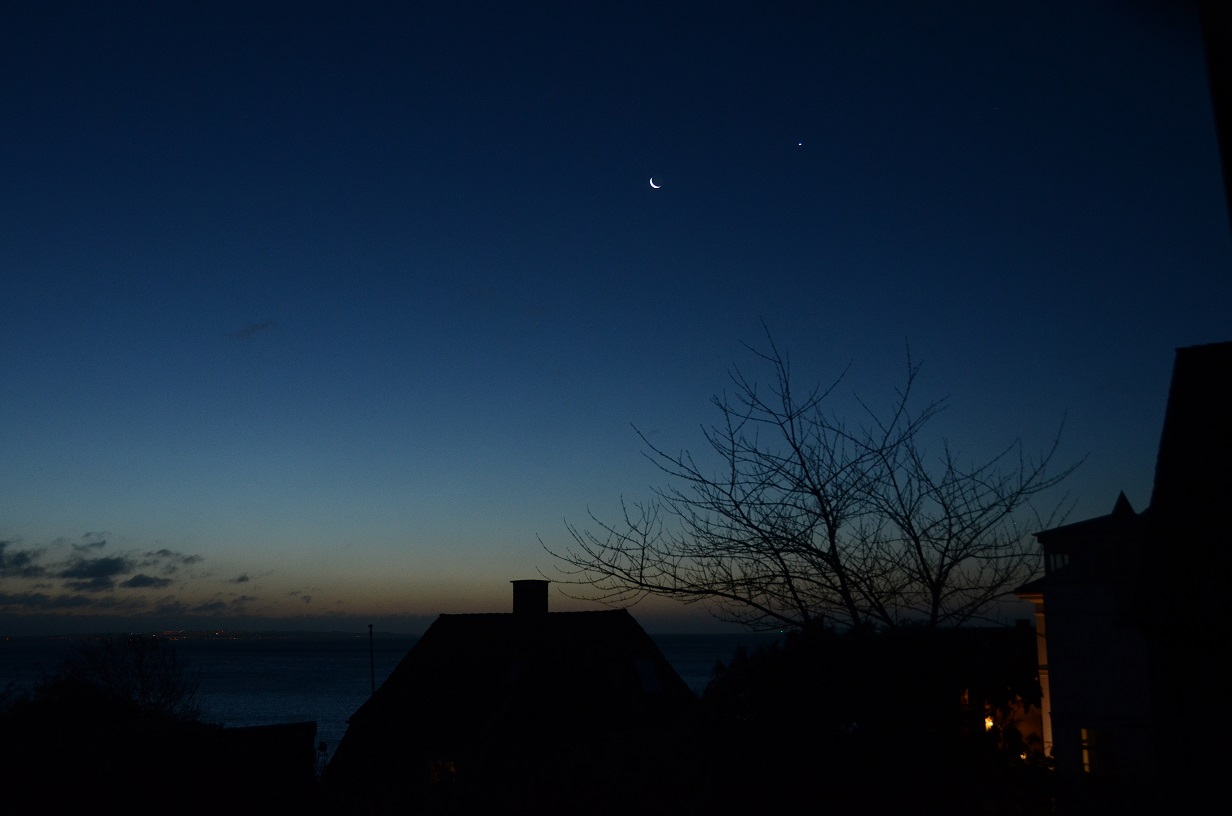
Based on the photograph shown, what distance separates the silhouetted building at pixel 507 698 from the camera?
25.4 m

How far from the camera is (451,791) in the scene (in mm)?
11219

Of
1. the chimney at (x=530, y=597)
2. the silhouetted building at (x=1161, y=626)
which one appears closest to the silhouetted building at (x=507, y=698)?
the chimney at (x=530, y=597)

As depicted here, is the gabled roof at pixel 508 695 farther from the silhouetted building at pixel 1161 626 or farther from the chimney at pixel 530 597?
the silhouetted building at pixel 1161 626

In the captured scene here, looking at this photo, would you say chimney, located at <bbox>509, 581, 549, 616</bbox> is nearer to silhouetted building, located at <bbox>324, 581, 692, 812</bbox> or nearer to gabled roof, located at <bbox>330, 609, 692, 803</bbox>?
silhouetted building, located at <bbox>324, 581, 692, 812</bbox>

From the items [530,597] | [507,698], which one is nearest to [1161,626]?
[507,698]

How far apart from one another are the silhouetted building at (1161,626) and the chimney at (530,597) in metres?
19.2

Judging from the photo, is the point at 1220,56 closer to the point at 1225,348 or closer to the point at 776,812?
the point at 776,812

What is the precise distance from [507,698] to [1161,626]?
19700mm

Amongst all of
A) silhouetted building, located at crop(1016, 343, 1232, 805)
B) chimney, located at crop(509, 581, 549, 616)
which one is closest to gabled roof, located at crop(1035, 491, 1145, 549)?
silhouetted building, located at crop(1016, 343, 1232, 805)

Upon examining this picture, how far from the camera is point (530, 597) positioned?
32.8 metres

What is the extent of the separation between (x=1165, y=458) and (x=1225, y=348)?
5.82ft

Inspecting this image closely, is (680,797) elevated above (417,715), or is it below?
above

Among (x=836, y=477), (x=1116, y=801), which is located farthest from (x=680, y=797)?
(x=1116, y=801)

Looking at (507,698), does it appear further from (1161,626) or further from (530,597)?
(1161,626)
